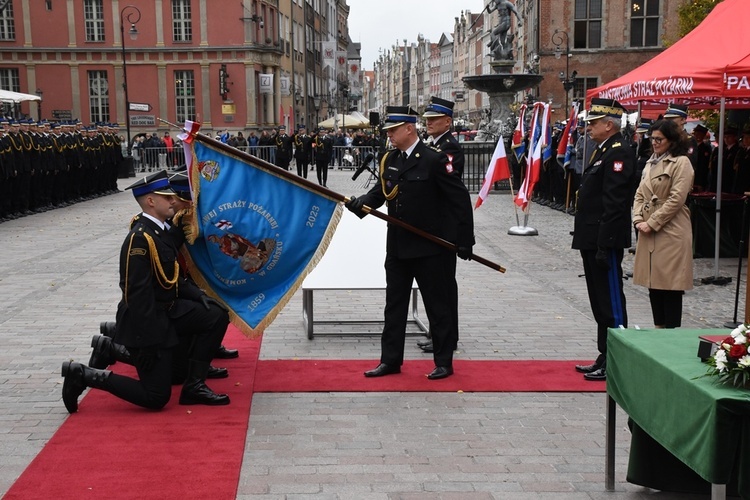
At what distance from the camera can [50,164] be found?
21766mm

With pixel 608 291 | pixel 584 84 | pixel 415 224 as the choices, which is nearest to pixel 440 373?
pixel 415 224

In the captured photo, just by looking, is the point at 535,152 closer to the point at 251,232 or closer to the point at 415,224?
the point at 415,224

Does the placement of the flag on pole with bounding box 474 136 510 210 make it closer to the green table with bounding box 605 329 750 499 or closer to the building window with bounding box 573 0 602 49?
the green table with bounding box 605 329 750 499

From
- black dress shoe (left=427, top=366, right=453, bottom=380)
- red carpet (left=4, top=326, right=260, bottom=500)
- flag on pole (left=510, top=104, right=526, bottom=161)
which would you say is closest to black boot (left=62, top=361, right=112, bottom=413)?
red carpet (left=4, top=326, right=260, bottom=500)

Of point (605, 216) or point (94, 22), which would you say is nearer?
point (605, 216)

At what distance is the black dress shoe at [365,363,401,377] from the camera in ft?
23.4

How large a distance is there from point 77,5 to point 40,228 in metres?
37.0

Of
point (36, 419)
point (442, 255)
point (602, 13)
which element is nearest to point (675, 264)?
point (442, 255)

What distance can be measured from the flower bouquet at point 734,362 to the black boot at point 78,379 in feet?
13.2

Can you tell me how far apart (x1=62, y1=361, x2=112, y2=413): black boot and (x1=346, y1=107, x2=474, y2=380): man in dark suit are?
82.4 inches

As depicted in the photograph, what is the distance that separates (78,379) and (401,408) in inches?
87.2

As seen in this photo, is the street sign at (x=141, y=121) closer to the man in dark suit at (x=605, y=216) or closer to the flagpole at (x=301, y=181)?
the flagpole at (x=301, y=181)

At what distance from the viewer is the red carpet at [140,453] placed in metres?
4.85

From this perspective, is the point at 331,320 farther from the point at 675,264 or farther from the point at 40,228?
the point at 40,228
